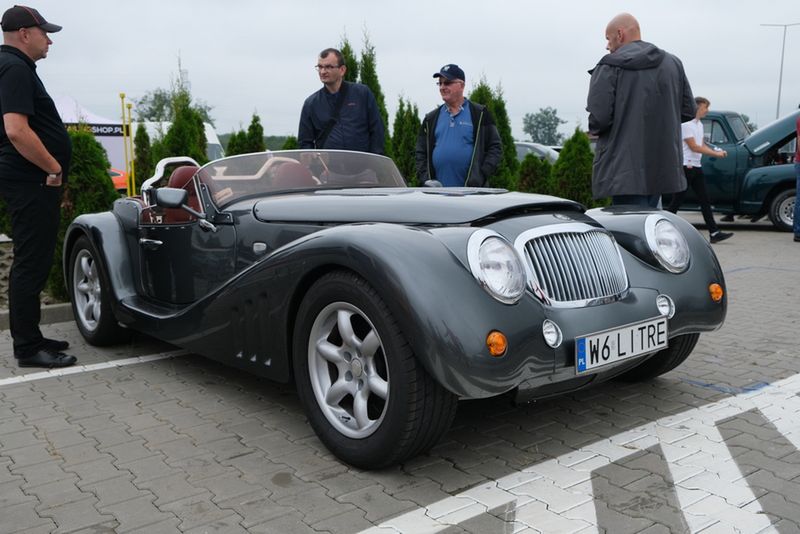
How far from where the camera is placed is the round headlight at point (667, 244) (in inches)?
144

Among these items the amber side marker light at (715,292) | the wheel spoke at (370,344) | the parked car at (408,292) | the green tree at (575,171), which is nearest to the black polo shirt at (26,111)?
the parked car at (408,292)

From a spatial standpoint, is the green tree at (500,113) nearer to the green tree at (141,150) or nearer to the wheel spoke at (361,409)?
the green tree at (141,150)

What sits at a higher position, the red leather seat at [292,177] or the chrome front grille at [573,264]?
the red leather seat at [292,177]

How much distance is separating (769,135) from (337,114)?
871 centimetres

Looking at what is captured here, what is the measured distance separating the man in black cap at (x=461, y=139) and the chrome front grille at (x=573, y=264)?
2.97 meters

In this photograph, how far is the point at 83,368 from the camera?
15.9ft

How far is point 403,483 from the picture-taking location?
2.99 m

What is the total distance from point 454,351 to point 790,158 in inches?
470

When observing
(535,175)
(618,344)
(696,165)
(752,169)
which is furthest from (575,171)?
(618,344)

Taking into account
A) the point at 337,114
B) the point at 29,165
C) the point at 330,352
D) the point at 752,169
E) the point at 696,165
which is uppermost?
the point at 337,114

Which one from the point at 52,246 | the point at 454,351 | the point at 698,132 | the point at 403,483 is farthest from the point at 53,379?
the point at 698,132

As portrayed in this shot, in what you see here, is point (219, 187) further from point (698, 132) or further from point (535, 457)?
point (698, 132)

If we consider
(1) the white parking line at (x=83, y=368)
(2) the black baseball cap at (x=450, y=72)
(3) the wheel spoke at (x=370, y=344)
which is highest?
(2) the black baseball cap at (x=450, y=72)

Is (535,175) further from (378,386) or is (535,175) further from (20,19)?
(378,386)
